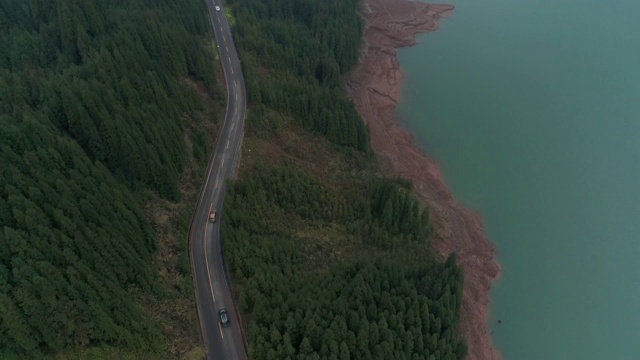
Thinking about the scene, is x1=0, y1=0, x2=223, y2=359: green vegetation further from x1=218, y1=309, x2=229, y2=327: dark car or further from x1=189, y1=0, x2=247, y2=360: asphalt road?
x1=218, y1=309, x2=229, y2=327: dark car

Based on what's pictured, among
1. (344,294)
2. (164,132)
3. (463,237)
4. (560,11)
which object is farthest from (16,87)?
(560,11)

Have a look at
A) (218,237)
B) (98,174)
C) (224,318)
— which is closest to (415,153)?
(218,237)

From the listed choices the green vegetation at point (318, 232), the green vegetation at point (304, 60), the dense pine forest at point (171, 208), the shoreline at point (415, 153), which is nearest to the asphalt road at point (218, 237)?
Answer: the dense pine forest at point (171, 208)

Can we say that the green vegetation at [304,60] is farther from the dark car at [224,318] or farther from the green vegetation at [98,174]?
the dark car at [224,318]

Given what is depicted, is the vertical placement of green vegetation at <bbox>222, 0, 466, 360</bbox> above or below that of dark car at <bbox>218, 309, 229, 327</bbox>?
above

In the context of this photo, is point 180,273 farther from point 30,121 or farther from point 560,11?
point 560,11

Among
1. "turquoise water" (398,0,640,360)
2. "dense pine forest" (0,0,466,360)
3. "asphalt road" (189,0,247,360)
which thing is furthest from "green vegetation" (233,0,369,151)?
"turquoise water" (398,0,640,360)

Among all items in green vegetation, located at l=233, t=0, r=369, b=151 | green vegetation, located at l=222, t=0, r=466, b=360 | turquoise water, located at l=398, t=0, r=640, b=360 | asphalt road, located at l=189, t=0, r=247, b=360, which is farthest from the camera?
green vegetation, located at l=233, t=0, r=369, b=151
